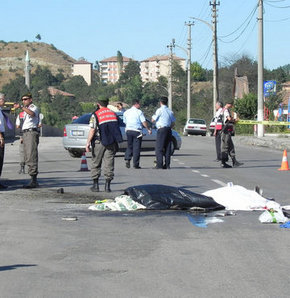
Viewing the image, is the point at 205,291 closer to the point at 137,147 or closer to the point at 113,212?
the point at 113,212

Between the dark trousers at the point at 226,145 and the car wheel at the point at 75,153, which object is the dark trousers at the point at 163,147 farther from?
the car wheel at the point at 75,153

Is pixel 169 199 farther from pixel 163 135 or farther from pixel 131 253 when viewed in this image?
pixel 163 135

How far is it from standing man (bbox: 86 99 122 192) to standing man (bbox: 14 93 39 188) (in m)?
1.27

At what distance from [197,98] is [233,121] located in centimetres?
11348

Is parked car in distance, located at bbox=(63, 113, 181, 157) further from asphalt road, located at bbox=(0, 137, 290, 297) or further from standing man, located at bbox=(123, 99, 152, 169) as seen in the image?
asphalt road, located at bbox=(0, 137, 290, 297)

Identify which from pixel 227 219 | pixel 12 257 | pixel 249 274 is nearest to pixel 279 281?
pixel 249 274

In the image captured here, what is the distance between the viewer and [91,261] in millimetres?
7383

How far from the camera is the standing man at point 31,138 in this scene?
15.0 metres

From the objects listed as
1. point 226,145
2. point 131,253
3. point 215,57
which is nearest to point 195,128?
point 215,57

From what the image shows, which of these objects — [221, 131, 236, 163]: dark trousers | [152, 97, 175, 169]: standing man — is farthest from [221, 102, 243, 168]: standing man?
[152, 97, 175, 169]: standing man

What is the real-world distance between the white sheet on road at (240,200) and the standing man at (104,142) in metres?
2.70

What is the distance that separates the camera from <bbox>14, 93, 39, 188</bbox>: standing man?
1504 cm

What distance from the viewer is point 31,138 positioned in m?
15.2

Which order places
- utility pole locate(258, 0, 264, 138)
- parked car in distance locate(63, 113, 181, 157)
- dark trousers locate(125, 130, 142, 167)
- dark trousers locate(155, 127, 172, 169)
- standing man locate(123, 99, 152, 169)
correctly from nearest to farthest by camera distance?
dark trousers locate(155, 127, 172, 169)
dark trousers locate(125, 130, 142, 167)
standing man locate(123, 99, 152, 169)
parked car in distance locate(63, 113, 181, 157)
utility pole locate(258, 0, 264, 138)
